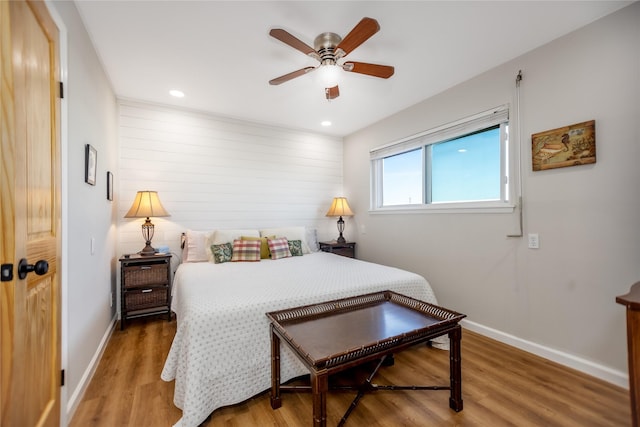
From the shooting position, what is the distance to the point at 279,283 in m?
2.15

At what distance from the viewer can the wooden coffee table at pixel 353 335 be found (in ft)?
3.99

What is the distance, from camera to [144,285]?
9.41 feet

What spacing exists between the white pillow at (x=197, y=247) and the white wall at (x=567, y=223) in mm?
2740

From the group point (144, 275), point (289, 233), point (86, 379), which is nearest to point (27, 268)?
point (86, 379)

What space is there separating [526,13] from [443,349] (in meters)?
2.60

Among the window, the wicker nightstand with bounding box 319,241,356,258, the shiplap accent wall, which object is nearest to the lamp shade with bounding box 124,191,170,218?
the shiplap accent wall

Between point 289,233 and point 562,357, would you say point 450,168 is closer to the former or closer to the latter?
point 562,357

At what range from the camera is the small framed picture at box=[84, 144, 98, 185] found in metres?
1.86

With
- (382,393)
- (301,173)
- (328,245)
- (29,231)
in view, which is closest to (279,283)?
(382,393)

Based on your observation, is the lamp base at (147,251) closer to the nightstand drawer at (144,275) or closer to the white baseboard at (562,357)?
the nightstand drawer at (144,275)

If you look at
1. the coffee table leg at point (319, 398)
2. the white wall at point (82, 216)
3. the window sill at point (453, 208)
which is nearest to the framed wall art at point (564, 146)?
the window sill at point (453, 208)

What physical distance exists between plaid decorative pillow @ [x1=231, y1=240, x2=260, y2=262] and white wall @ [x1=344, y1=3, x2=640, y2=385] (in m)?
2.10

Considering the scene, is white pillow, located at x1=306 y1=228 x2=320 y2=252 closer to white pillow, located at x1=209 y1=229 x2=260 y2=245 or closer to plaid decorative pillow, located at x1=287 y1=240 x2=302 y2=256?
plaid decorative pillow, located at x1=287 y1=240 x2=302 y2=256

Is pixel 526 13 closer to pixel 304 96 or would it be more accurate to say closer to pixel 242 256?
pixel 304 96
